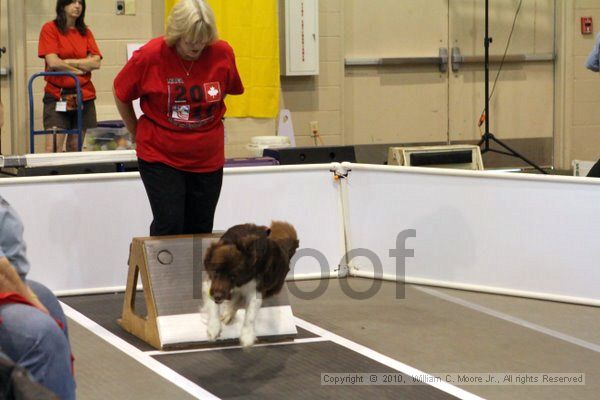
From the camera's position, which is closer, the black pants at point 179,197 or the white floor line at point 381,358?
the white floor line at point 381,358

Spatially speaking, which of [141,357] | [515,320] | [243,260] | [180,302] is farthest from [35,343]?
[515,320]

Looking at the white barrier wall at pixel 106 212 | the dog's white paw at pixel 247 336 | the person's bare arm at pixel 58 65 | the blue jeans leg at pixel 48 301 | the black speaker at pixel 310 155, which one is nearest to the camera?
the blue jeans leg at pixel 48 301

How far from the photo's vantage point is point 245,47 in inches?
380

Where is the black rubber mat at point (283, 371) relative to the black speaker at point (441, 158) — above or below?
below

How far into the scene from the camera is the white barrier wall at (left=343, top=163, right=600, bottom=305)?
554 cm

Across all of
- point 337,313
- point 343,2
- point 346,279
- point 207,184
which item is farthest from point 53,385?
point 343,2

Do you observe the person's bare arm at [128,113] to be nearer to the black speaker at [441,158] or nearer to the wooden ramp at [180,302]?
the wooden ramp at [180,302]

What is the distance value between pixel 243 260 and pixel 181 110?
0.95 metres

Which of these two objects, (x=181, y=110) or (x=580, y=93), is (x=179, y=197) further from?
(x=580, y=93)

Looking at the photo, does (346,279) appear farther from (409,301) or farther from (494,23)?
(494,23)

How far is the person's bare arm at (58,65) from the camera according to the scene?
26.8 feet

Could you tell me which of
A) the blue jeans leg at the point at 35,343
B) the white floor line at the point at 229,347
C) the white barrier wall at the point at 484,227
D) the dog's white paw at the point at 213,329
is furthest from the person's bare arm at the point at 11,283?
the white barrier wall at the point at 484,227

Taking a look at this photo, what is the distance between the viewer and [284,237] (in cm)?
450

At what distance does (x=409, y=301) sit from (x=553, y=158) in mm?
6782
